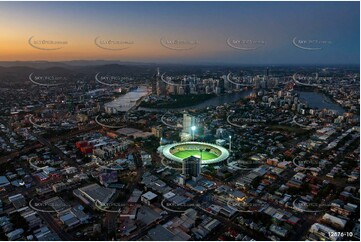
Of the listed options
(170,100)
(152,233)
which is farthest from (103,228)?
(170,100)

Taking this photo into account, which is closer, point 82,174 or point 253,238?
point 253,238

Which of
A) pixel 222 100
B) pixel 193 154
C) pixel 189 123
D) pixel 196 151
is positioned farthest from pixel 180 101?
pixel 193 154

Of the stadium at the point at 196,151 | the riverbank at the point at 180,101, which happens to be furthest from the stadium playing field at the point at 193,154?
the riverbank at the point at 180,101

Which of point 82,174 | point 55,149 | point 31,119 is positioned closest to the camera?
point 82,174

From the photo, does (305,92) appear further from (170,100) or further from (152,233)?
(152,233)

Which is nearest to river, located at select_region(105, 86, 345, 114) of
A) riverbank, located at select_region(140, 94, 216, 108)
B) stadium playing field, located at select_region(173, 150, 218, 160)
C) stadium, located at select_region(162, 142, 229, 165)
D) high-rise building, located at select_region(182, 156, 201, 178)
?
riverbank, located at select_region(140, 94, 216, 108)

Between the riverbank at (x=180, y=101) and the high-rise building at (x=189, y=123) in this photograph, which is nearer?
the high-rise building at (x=189, y=123)

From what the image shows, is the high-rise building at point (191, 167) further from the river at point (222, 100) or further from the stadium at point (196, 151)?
the river at point (222, 100)
